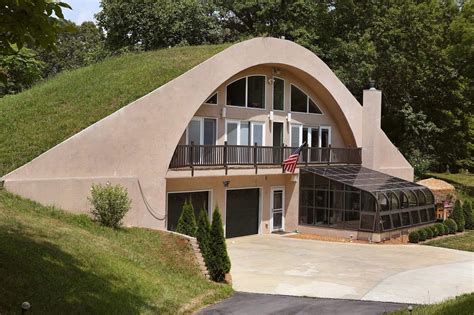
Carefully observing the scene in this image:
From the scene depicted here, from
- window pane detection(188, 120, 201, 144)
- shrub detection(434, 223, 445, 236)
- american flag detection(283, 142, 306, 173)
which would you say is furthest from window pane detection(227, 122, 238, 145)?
shrub detection(434, 223, 445, 236)

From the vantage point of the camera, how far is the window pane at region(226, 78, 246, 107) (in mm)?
25312

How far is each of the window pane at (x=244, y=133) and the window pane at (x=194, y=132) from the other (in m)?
2.71

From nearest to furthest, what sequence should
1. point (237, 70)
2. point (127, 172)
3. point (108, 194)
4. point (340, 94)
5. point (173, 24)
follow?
point (108, 194), point (127, 172), point (237, 70), point (340, 94), point (173, 24)

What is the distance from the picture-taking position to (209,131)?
24.3 metres

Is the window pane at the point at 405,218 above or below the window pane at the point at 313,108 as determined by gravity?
below

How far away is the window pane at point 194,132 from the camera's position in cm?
2338

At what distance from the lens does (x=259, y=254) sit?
68.2 ft

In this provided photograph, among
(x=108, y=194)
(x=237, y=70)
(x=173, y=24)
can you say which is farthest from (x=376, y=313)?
(x=173, y=24)

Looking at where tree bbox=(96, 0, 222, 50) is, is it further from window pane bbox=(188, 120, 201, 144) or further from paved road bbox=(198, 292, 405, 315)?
paved road bbox=(198, 292, 405, 315)

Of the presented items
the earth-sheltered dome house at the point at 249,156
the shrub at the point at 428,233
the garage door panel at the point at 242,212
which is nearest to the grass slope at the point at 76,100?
the earth-sheltered dome house at the point at 249,156

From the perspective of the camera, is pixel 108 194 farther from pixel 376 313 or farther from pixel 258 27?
pixel 258 27

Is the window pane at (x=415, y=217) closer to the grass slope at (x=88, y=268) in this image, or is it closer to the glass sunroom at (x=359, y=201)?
the glass sunroom at (x=359, y=201)

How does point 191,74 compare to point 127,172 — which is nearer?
point 127,172

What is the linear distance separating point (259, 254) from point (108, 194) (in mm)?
6874
